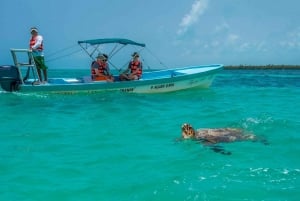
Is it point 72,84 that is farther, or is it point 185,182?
point 72,84

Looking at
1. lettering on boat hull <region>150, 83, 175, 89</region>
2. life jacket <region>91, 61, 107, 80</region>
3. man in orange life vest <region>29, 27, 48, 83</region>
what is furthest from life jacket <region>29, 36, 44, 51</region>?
lettering on boat hull <region>150, 83, 175, 89</region>

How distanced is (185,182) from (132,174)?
1.04m

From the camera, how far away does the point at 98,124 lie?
41.5ft

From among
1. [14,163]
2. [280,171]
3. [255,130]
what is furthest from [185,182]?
[255,130]

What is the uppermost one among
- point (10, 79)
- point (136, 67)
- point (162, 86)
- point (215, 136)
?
point (136, 67)

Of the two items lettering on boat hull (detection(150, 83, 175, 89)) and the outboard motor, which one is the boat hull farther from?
the outboard motor

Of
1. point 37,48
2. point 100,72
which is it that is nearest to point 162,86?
point 100,72

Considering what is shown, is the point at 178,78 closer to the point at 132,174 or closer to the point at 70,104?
the point at 70,104

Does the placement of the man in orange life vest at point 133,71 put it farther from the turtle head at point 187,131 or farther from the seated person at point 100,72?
the turtle head at point 187,131

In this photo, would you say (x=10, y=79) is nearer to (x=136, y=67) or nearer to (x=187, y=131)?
(x=136, y=67)

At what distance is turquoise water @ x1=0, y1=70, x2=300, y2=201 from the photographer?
679 centimetres

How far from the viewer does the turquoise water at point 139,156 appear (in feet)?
22.3

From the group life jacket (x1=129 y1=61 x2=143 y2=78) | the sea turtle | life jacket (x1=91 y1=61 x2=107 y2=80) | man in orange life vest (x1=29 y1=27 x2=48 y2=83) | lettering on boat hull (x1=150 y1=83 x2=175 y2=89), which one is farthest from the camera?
lettering on boat hull (x1=150 y1=83 x2=175 y2=89)

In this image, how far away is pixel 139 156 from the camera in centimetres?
883
